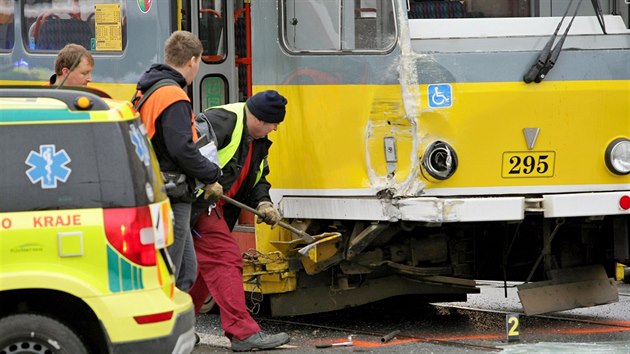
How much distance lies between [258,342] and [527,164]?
6.92 ft

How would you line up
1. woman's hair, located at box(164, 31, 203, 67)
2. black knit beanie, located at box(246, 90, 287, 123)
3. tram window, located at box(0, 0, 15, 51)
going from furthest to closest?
tram window, located at box(0, 0, 15, 51)
black knit beanie, located at box(246, 90, 287, 123)
woman's hair, located at box(164, 31, 203, 67)

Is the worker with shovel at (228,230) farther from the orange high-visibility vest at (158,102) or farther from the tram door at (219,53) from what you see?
the tram door at (219,53)

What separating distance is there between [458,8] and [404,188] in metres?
1.27

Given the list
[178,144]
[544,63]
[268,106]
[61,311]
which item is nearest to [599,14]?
[544,63]

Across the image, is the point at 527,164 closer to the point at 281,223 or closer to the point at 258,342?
the point at 281,223

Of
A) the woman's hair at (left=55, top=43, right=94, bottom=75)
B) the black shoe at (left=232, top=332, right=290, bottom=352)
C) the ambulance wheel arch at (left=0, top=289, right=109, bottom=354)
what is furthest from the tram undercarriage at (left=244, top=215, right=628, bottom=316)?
the ambulance wheel arch at (left=0, top=289, right=109, bottom=354)

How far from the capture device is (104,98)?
22.6 feet

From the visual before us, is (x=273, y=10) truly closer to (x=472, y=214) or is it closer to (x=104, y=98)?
(x=472, y=214)

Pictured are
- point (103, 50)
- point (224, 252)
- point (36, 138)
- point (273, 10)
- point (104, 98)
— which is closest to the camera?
point (36, 138)

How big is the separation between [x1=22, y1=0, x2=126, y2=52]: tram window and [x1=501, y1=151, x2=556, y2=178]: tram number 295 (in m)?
3.05

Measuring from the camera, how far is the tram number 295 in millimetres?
9172

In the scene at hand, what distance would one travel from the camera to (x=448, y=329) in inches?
392

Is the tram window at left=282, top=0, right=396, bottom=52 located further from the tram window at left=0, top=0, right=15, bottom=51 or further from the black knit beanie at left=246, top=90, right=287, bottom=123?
the tram window at left=0, top=0, right=15, bottom=51

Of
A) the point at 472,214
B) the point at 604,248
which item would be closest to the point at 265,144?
the point at 472,214
